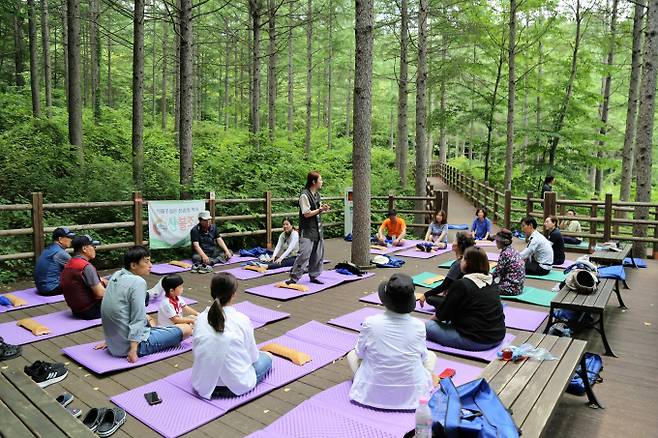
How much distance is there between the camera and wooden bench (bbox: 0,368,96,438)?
2.29m

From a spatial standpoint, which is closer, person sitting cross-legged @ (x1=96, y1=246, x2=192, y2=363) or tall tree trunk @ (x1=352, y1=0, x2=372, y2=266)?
person sitting cross-legged @ (x1=96, y1=246, x2=192, y2=363)

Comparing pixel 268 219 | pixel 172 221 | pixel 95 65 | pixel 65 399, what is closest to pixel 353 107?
pixel 268 219

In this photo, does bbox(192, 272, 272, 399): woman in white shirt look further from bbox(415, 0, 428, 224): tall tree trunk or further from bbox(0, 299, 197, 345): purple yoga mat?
bbox(415, 0, 428, 224): tall tree trunk

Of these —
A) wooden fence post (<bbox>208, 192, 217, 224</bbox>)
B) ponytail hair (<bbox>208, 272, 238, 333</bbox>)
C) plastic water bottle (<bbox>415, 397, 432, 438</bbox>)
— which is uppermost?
wooden fence post (<bbox>208, 192, 217, 224</bbox>)

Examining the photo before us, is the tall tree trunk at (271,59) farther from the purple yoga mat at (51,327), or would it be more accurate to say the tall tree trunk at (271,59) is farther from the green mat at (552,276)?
the purple yoga mat at (51,327)

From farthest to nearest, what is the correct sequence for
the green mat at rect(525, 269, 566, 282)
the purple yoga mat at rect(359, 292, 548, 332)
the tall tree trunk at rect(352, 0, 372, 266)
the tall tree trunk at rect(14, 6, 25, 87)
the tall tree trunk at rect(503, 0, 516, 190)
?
the tall tree trunk at rect(14, 6, 25, 87)
the tall tree trunk at rect(503, 0, 516, 190)
the tall tree trunk at rect(352, 0, 372, 266)
the green mat at rect(525, 269, 566, 282)
the purple yoga mat at rect(359, 292, 548, 332)

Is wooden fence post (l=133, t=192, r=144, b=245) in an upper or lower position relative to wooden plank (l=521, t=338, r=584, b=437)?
upper

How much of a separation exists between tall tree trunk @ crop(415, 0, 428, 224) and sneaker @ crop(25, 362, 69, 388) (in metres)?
10.4

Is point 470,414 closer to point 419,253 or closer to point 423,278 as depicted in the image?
point 423,278

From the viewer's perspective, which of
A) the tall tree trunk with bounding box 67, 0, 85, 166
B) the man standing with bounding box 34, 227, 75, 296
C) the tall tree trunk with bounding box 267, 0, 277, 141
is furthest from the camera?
the tall tree trunk with bounding box 267, 0, 277, 141

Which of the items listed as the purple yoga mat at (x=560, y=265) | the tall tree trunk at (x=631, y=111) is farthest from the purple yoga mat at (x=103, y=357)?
the tall tree trunk at (x=631, y=111)

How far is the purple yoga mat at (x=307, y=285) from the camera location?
6367 mm

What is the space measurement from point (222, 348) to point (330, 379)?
1019mm

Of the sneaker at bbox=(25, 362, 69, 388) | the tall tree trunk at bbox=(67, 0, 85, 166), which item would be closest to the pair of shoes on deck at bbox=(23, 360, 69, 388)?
the sneaker at bbox=(25, 362, 69, 388)
